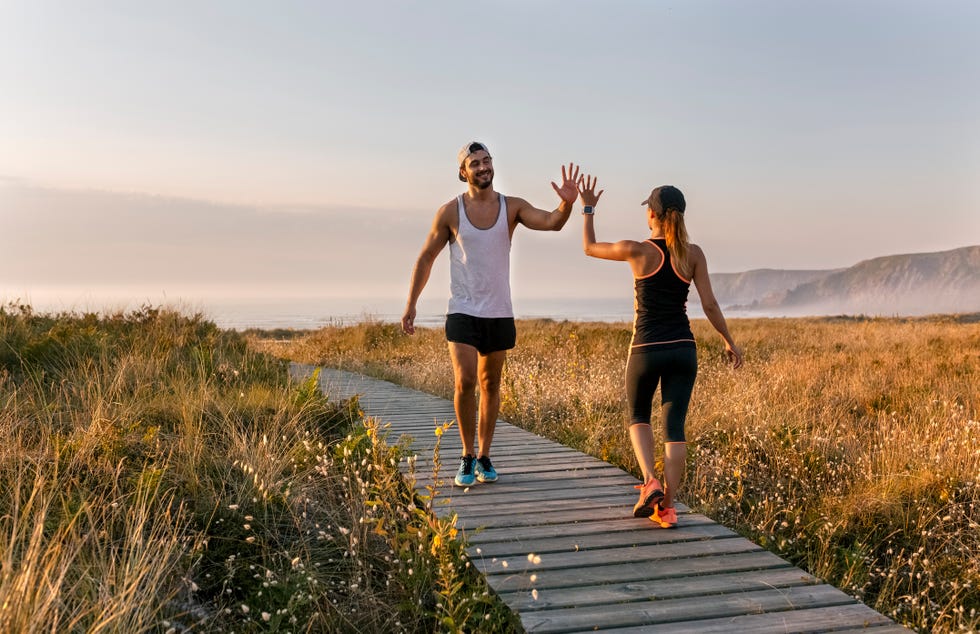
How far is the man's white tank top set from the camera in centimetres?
543

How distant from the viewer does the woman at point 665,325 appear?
4961 millimetres

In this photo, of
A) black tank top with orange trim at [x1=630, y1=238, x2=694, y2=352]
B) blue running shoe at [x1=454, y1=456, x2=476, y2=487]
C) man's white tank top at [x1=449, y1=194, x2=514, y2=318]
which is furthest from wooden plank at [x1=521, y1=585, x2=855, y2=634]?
man's white tank top at [x1=449, y1=194, x2=514, y2=318]

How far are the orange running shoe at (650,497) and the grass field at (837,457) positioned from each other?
3.42 ft

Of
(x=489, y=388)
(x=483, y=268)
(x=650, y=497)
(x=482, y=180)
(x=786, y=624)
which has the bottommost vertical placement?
(x=786, y=624)

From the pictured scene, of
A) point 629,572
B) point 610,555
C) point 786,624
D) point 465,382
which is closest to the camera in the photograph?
point 786,624

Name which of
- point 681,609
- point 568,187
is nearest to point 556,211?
point 568,187

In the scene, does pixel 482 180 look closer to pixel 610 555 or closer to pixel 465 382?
pixel 465 382

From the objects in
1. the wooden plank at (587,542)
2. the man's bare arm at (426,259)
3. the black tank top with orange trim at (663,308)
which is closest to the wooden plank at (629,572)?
the wooden plank at (587,542)

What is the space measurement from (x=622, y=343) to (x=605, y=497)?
1219 centimetres

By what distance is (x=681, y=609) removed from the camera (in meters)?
3.85

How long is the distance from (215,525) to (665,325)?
331 centimetres

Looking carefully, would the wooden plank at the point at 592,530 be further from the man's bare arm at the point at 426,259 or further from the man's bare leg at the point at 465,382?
the man's bare arm at the point at 426,259

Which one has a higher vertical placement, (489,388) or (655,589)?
(489,388)

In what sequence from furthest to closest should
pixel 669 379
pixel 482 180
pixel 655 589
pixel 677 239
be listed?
1. pixel 482 180
2. pixel 669 379
3. pixel 677 239
4. pixel 655 589
